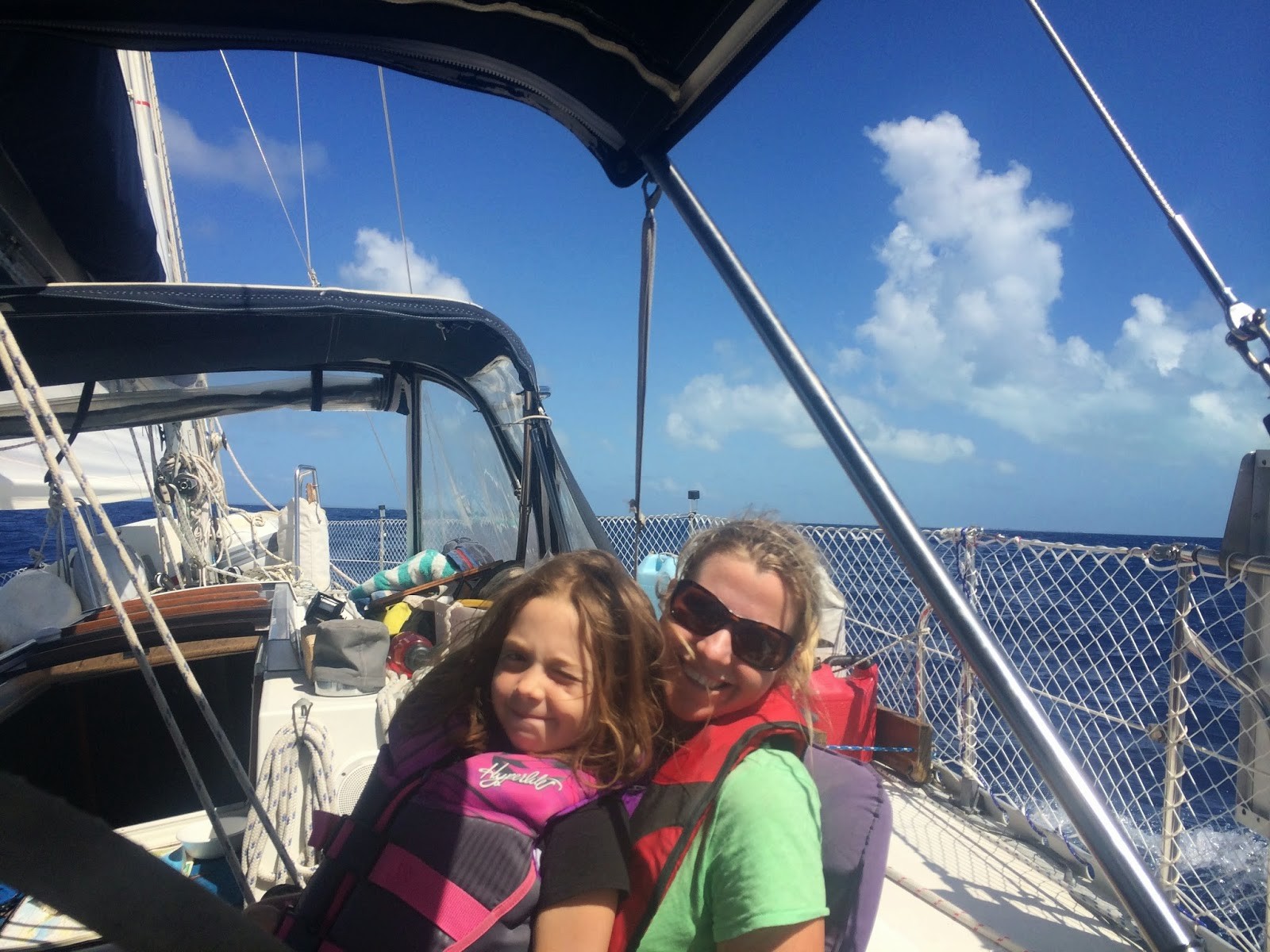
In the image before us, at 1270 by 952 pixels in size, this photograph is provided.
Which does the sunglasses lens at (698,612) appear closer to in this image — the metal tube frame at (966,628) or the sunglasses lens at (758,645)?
the sunglasses lens at (758,645)

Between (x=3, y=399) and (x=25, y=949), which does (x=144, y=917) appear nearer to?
(x=25, y=949)

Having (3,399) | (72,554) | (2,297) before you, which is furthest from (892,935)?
(72,554)

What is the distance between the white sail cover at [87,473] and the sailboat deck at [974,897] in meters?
9.52

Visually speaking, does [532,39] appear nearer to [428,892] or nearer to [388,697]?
[428,892]

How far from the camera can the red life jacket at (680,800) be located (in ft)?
3.49

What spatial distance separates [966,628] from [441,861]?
2.78ft

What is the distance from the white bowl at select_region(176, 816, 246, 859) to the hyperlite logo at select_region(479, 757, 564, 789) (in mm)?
1972

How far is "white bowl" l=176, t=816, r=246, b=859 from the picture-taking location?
2607 millimetres

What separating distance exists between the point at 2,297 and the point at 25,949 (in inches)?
73.5

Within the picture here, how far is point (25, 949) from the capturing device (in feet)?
6.43

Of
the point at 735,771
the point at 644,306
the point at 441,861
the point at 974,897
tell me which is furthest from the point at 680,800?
the point at 974,897

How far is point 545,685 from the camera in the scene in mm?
1247

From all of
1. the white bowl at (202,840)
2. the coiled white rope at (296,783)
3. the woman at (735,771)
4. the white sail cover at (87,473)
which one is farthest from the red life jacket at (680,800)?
the white sail cover at (87,473)

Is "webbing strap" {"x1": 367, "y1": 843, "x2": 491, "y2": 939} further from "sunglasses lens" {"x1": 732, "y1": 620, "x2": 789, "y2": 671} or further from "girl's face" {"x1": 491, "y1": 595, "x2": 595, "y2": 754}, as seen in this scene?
"sunglasses lens" {"x1": 732, "y1": 620, "x2": 789, "y2": 671}
